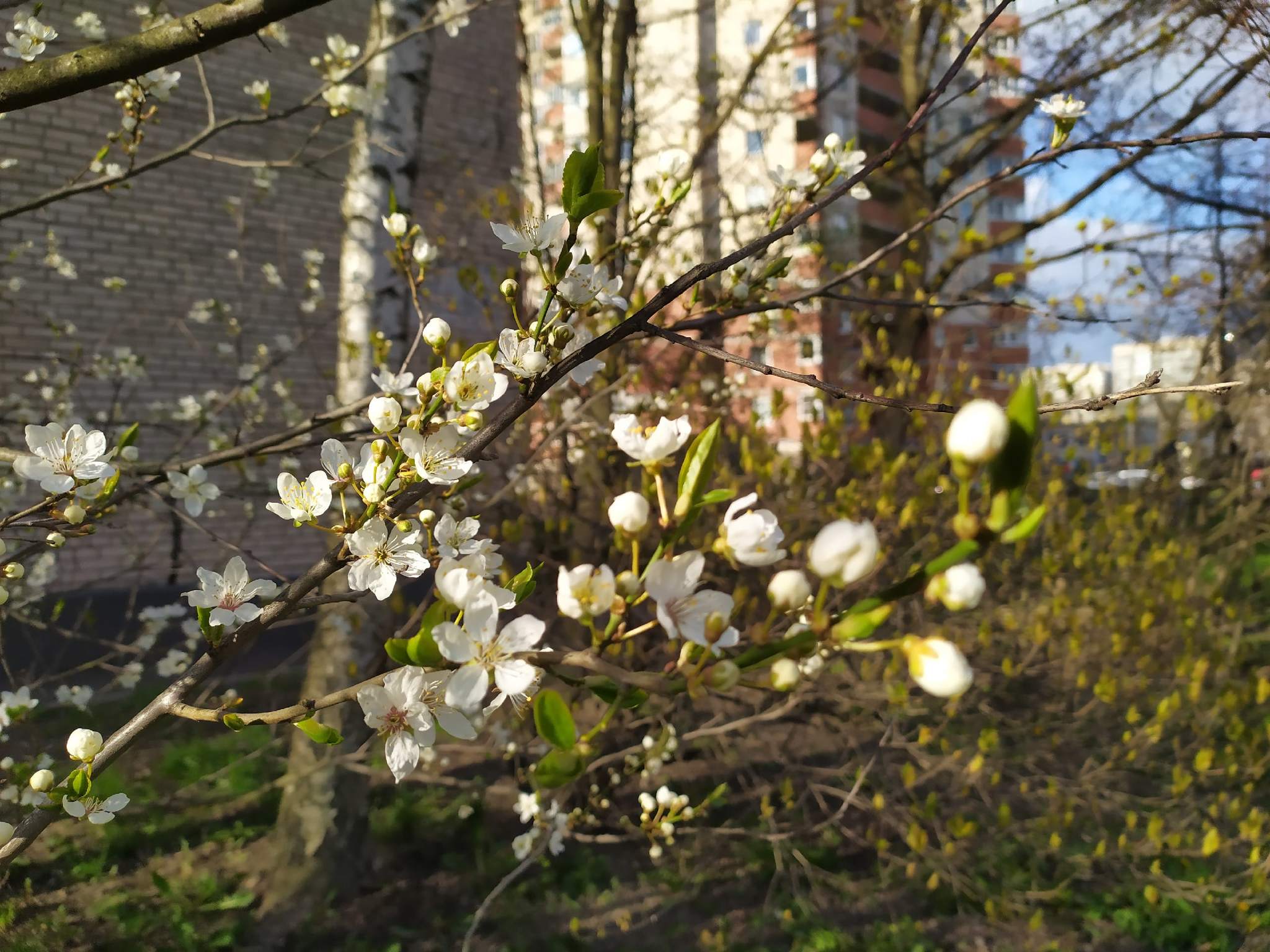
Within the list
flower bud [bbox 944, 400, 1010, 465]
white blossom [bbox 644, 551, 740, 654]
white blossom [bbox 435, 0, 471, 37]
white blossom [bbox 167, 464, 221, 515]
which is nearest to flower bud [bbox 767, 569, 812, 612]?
white blossom [bbox 644, 551, 740, 654]

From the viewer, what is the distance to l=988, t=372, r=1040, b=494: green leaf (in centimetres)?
45

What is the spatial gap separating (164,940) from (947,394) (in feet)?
11.7

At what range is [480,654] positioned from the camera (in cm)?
63

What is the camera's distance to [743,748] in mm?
3748

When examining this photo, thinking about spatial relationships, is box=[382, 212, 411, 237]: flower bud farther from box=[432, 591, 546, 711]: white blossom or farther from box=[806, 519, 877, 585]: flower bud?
box=[806, 519, 877, 585]: flower bud

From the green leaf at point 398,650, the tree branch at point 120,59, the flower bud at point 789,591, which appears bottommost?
the green leaf at point 398,650

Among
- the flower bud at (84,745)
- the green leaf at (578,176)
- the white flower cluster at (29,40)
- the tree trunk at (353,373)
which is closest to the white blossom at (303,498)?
the flower bud at (84,745)

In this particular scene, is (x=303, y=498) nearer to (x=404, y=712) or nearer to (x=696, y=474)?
(x=404, y=712)

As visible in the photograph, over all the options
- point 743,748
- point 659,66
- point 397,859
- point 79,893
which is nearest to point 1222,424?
point 743,748

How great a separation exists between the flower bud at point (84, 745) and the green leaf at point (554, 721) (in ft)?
1.96

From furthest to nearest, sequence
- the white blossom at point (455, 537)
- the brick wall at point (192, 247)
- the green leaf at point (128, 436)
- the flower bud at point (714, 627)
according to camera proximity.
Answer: the brick wall at point (192, 247) < the green leaf at point (128, 436) < the white blossom at point (455, 537) < the flower bud at point (714, 627)

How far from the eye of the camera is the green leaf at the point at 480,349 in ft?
2.81

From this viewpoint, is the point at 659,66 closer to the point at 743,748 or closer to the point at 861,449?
Result: the point at 861,449

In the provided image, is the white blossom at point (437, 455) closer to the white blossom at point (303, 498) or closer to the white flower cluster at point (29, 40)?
the white blossom at point (303, 498)
